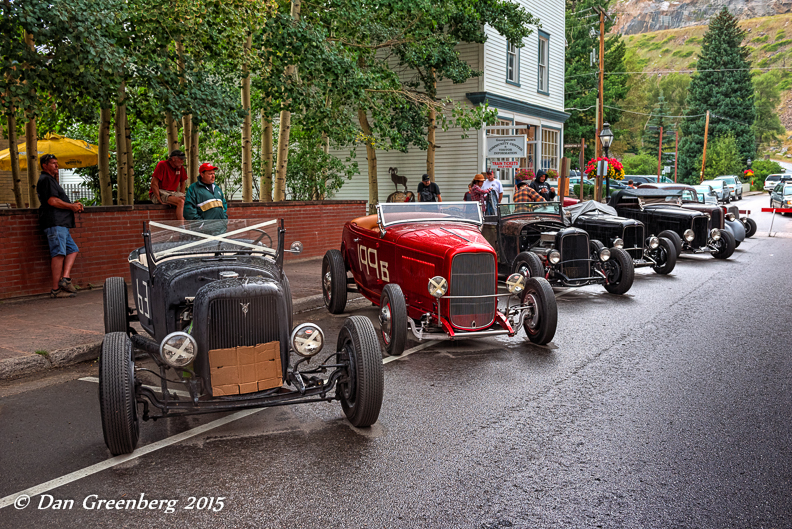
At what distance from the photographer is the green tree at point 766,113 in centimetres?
11559

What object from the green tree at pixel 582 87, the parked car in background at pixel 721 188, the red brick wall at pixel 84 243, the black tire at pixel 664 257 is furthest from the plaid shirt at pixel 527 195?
the green tree at pixel 582 87

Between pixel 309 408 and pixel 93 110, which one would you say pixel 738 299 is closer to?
pixel 309 408

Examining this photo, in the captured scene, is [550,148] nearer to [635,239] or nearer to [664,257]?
[664,257]

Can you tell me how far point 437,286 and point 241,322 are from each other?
2.74 metres

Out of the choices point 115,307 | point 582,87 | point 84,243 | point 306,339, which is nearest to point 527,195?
point 84,243

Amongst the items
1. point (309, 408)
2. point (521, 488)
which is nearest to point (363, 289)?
point (309, 408)

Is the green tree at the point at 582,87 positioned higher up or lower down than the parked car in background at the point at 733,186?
higher up

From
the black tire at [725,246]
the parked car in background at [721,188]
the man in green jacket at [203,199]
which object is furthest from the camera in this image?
the parked car in background at [721,188]

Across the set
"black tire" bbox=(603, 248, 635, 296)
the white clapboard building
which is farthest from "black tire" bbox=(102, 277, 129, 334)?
the white clapboard building

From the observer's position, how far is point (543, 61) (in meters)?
26.5

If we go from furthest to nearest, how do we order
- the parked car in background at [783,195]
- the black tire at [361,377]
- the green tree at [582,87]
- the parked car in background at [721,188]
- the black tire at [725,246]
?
the green tree at [582,87] → the parked car in background at [721,188] → the parked car in background at [783,195] → the black tire at [725,246] → the black tire at [361,377]

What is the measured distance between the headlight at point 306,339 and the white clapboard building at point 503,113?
1667cm

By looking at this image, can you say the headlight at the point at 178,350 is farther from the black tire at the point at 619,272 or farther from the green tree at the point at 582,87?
the green tree at the point at 582,87

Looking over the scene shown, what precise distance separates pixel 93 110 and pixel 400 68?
14.3 meters
